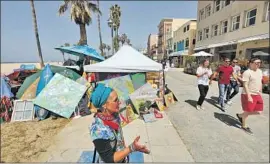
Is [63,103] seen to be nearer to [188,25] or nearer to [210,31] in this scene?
[210,31]

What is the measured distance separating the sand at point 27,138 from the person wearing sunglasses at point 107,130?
2.60m

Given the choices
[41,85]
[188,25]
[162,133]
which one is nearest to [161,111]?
[162,133]

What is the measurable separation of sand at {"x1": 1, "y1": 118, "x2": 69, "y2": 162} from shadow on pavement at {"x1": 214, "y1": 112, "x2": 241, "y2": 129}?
4.63m

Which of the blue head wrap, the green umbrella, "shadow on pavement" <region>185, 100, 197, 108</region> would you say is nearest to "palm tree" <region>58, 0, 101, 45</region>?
the green umbrella

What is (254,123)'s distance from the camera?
473 cm

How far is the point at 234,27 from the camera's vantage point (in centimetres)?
1736

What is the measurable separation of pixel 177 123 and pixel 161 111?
999mm

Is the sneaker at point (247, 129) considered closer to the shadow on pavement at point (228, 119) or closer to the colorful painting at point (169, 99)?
the shadow on pavement at point (228, 119)

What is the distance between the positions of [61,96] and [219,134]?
470 centimetres

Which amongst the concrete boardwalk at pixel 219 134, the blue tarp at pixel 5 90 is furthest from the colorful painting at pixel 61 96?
the concrete boardwalk at pixel 219 134

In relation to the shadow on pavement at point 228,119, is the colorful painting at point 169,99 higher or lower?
higher

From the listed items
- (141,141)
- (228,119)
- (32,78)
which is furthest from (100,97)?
(32,78)

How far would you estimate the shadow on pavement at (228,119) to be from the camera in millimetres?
4618

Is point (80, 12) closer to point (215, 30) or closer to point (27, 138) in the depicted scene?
point (27, 138)
